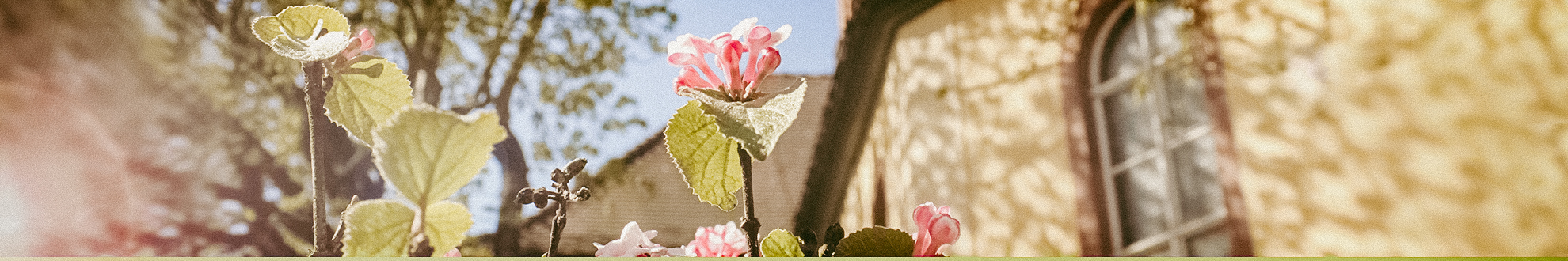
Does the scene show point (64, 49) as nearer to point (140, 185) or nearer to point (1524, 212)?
point (140, 185)

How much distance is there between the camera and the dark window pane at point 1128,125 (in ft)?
7.25

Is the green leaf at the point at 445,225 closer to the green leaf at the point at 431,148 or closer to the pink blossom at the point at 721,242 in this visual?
the green leaf at the point at 431,148

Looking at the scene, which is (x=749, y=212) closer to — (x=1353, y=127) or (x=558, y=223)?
(x=558, y=223)

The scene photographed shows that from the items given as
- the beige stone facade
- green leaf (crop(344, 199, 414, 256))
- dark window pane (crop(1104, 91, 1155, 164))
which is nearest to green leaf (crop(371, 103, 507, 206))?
green leaf (crop(344, 199, 414, 256))

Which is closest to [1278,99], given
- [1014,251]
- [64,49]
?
[1014,251]

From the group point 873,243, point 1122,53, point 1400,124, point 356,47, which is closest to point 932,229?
point 873,243

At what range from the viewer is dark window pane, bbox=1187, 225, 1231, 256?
1.96 meters

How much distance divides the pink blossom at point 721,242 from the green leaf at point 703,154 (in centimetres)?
9

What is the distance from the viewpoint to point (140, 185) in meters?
2.56

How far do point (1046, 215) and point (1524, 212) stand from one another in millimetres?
Result: 1167

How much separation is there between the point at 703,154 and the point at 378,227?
0.39 ft

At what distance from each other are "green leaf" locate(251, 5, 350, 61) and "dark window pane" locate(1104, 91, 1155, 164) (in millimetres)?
2210

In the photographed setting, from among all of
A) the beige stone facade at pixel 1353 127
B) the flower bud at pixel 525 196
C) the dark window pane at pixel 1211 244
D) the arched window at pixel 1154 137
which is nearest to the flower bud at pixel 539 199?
the flower bud at pixel 525 196

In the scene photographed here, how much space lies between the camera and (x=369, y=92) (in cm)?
A: 27
